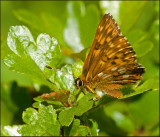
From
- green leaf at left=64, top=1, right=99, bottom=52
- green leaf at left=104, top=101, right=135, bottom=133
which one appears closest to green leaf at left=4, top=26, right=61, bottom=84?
green leaf at left=64, top=1, right=99, bottom=52


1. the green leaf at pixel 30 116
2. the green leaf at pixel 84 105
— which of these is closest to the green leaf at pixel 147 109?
the green leaf at pixel 84 105

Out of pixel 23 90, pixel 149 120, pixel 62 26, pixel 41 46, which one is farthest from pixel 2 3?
pixel 149 120

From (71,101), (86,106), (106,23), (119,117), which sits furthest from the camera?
(119,117)

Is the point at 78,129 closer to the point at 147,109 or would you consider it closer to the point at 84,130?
the point at 84,130

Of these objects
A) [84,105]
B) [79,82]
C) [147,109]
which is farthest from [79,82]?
[147,109]

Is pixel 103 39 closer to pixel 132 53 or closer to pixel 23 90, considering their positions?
pixel 132 53
